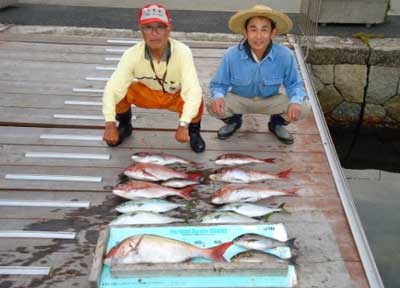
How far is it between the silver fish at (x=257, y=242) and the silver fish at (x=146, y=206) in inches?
23.5

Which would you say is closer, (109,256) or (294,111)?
(109,256)

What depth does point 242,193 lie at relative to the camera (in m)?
3.04

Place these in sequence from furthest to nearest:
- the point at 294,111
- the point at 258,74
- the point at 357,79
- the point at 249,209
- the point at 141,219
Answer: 1. the point at 357,79
2. the point at 258,74
3. the point at 294,111
4. the point at 249,209
5. the point at 141,219

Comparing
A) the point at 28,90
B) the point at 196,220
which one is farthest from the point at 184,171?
the point at 28,90

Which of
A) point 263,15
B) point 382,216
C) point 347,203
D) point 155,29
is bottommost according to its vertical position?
point 382,216

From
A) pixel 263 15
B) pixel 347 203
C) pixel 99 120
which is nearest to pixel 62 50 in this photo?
pixel 99 120

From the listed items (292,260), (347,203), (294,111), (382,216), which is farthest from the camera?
(382,216)

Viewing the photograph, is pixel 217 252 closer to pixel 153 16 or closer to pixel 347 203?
pixel 347 203

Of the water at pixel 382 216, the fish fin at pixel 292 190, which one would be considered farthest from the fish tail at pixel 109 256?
the water at pixel 382 216

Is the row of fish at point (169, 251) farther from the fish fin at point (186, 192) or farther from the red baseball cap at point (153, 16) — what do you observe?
the red baseball cap at point (153, 16)

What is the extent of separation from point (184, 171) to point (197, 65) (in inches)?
95.9

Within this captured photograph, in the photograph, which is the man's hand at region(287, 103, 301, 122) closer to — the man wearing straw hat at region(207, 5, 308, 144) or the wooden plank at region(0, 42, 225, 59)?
the man wearing straw hat at region(207, 5, 308, 144)

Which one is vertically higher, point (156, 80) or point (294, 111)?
point (156, 80)

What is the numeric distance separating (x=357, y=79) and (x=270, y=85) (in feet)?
10.5
